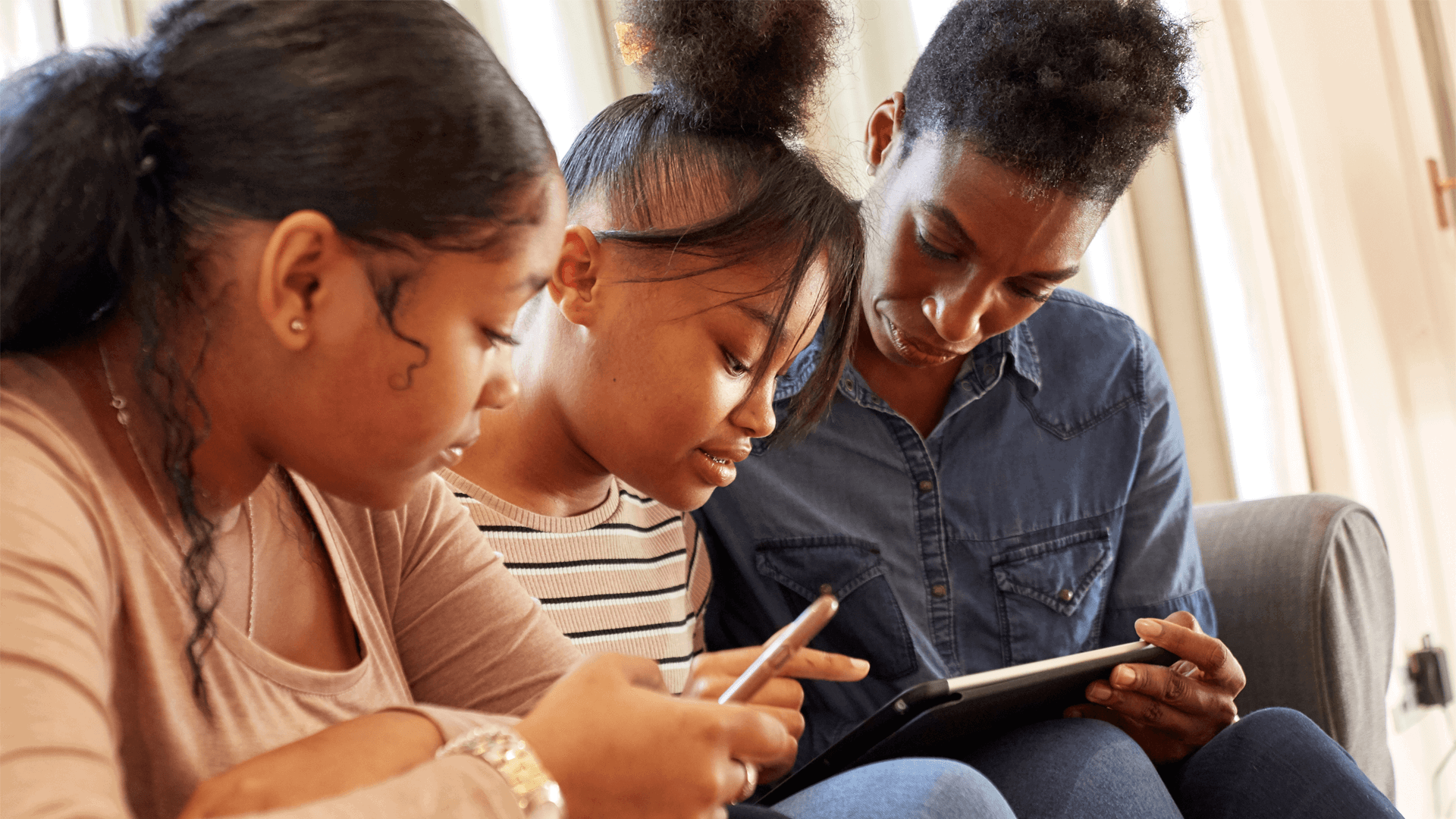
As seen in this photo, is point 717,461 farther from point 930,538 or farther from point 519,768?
point 519,768

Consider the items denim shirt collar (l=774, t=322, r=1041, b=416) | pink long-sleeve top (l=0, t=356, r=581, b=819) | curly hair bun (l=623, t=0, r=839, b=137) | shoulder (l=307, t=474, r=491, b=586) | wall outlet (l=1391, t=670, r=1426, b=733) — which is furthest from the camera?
wall outlet (l=1391, t=670, r=1426, b=733)

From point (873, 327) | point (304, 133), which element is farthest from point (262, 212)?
point (873, 327)

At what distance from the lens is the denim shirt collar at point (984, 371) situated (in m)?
1.16

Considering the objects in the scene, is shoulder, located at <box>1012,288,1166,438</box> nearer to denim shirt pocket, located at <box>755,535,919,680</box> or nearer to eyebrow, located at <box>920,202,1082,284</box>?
eyebrow, located at <box>920,202,1082,284</box>

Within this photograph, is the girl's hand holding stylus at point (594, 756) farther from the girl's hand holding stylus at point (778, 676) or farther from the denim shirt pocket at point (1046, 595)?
the denim shirt pocket at point (1046, 595)

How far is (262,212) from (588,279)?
0.43 metres

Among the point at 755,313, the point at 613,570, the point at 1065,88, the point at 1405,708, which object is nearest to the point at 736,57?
the point at 755,313

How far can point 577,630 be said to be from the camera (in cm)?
93

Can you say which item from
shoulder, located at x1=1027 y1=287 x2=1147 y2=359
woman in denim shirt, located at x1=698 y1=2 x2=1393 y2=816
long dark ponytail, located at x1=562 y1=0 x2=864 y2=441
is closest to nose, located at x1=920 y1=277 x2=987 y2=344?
woman in denim shirt, located at x1=698 y1=2 x2=1393 y2=816

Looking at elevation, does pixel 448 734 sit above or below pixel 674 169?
below

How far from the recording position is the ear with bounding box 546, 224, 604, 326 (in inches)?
36.3

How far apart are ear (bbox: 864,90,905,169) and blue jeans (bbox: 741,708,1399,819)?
59cm

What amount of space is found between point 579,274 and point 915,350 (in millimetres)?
373

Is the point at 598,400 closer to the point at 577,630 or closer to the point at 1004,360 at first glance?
the point at 577,630
